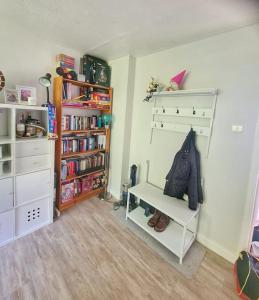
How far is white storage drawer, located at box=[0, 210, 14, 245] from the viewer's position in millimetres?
1835

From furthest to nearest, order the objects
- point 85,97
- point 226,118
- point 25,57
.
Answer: point 85,97 → point 25,57 → point 226,118

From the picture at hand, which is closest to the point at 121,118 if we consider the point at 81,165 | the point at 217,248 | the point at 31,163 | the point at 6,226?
the point at 81,165

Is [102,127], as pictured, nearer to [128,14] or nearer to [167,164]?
[167,164]

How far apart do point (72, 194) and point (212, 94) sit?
2.29 meters

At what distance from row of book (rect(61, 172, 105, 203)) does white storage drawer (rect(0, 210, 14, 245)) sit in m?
0.70

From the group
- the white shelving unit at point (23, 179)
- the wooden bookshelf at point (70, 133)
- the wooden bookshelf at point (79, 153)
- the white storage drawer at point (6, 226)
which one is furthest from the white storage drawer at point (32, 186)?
the wooden bookshelf at point (79, 153)

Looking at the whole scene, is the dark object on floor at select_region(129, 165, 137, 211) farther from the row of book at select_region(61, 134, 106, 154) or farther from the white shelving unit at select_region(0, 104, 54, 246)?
the white shelving unit at select_region(0, 104, 54, 246)

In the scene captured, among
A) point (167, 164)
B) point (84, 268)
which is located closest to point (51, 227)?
point (84, 268)

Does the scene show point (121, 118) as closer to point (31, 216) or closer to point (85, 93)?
point (85, 93)

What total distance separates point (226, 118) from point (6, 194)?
2420mm

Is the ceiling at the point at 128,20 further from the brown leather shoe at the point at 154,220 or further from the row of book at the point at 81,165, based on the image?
the brown leather shoe at the point at 154,220

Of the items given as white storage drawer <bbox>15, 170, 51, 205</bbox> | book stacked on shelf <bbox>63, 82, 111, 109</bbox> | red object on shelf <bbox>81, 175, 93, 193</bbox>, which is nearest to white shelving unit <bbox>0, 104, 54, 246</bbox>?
white storage drawer <bbox>15, 170, 51, 205</bbox>

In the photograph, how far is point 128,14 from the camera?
1.56 metres

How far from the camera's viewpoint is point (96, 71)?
8.70 feet
